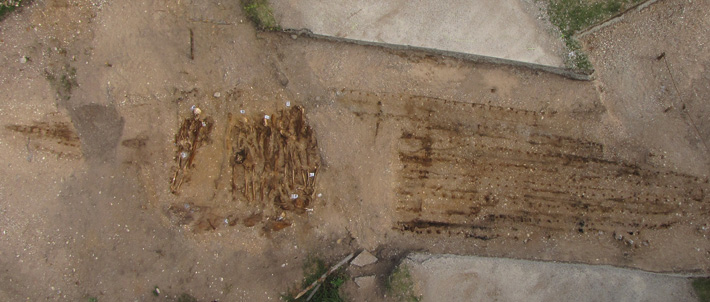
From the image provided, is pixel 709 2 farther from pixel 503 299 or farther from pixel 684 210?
pixel 503 299

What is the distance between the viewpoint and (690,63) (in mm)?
4957

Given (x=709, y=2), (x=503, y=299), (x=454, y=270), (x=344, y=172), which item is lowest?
(x=503, y=299)

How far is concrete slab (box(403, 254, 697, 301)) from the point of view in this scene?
4.70m

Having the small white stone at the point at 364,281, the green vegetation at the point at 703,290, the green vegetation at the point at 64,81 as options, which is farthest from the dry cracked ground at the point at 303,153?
the green vegetation at the point at 703,290

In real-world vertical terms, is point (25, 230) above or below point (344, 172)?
below

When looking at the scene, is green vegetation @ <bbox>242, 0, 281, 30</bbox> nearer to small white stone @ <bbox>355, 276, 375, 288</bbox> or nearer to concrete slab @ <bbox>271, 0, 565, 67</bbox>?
concrete slab @ <bbox>271, 0, 565, 67</bbox>

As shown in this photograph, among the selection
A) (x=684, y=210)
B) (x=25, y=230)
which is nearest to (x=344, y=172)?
(x=25, y=230)

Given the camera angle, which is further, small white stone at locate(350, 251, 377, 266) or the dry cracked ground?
small white stone at locate(350, 251, 377, 266)

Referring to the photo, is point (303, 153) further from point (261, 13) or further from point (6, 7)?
point (6, 7)

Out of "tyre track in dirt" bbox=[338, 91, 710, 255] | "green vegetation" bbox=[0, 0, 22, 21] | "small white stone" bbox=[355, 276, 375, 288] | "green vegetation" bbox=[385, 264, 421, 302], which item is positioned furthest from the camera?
"tyre track in dirt" bbox=[338, 91, 710, 255]

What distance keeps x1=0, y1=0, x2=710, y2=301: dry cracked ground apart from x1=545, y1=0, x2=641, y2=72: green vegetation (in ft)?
0.64

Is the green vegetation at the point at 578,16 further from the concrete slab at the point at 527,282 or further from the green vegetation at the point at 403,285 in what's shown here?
the green vegetation at the point at 403,285

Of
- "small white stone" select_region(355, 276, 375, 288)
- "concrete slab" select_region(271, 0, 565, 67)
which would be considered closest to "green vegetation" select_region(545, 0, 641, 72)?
"concrete slab" select_region(271, 0, 565, 67)

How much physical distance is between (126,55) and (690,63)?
716 cm
